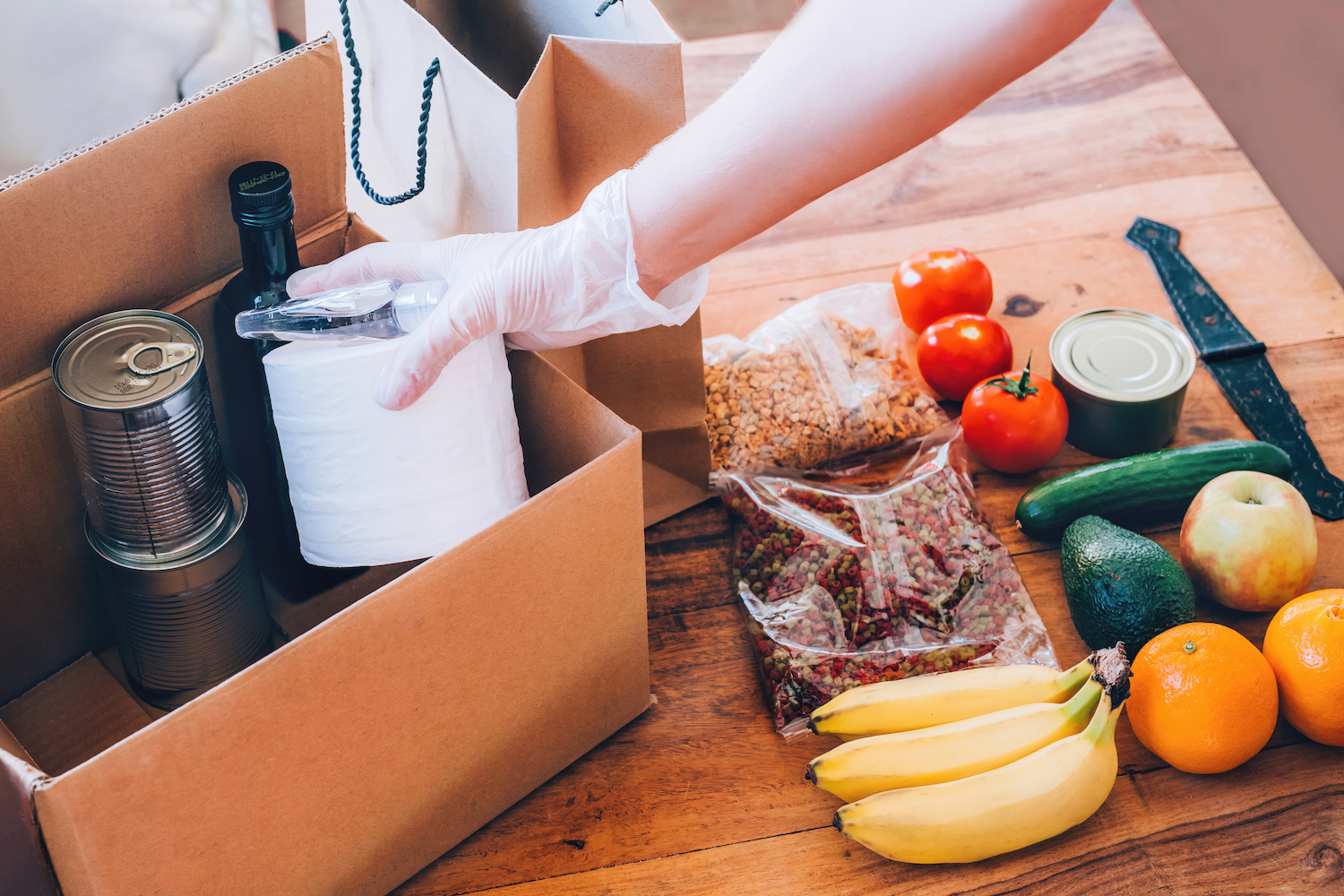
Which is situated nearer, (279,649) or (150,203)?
(279,649)

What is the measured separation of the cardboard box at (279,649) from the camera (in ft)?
1.66

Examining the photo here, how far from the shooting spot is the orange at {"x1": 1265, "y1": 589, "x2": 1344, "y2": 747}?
2.32 feet

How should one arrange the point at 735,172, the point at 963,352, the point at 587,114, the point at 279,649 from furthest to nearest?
the point at 963,352 < the point at 587,114 < the point at 735,172 < the point at 279,649

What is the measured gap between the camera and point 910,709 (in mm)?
726

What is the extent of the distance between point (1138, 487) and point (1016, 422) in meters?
0.12

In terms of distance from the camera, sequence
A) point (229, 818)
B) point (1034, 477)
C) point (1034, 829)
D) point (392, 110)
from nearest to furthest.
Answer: point (229, 818) < point (1034, 829) < point (392, 110) < point (1034, 477)

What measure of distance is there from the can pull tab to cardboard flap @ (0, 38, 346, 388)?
0.07 meters

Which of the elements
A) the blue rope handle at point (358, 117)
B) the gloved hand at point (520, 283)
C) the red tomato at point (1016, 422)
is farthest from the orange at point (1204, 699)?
the blue rope handle at point (358, 117)

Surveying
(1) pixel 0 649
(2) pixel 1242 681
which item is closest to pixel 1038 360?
(2) pixel 1242 681

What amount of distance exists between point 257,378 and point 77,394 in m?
0.15

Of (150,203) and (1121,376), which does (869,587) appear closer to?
(1121,376)

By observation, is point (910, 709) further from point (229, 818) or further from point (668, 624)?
point (229, 818)

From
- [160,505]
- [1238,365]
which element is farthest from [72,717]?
[1238,365]

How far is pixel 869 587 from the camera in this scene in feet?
2.71
